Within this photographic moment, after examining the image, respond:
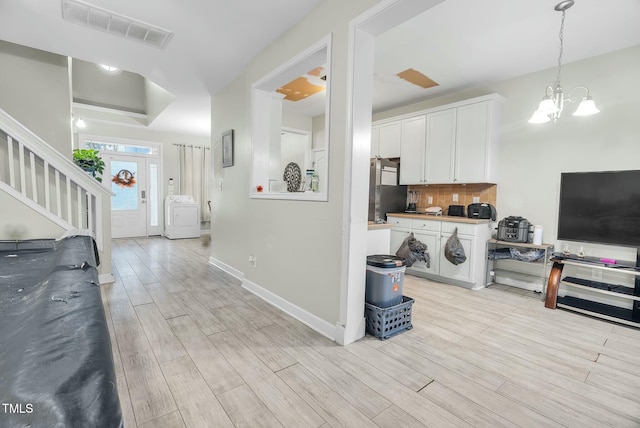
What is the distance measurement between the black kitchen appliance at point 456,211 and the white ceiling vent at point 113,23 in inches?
153

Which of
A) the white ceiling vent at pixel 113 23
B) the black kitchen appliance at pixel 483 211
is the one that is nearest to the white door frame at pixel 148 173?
the white ceiling vent at pixel 113 23

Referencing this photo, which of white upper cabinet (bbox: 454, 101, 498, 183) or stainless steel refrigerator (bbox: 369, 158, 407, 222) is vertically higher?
white upper cabinet (bbox: 454, 101, 498, 183)

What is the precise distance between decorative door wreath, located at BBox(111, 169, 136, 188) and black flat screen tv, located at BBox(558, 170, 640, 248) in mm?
7925

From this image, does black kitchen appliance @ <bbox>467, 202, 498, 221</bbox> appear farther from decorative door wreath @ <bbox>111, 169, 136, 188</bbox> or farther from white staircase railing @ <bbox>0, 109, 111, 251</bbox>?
decorative door wreath @ <bbox>111, 169, 136, 188</bbox>

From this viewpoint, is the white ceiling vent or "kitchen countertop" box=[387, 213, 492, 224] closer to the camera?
the white ceiling vent

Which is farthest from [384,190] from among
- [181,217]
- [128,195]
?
[128,195]

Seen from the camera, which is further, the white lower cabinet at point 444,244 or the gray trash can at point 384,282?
the white lower cabinet at point 444,244

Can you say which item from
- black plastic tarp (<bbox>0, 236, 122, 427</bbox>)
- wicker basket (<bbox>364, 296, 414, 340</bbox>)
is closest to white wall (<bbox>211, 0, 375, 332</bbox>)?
wicker basket (<bbox>364, 296, 414, 340</bbox>)

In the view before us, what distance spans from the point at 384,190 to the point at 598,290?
2570 mm

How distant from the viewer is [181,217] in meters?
6.82

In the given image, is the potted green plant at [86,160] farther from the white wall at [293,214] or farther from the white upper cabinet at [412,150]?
the white upper cabinet at [412,150]

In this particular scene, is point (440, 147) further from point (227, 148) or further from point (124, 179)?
point (124, 179)

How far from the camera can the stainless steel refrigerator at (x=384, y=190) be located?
4309 mm

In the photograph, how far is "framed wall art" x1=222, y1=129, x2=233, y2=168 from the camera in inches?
151
